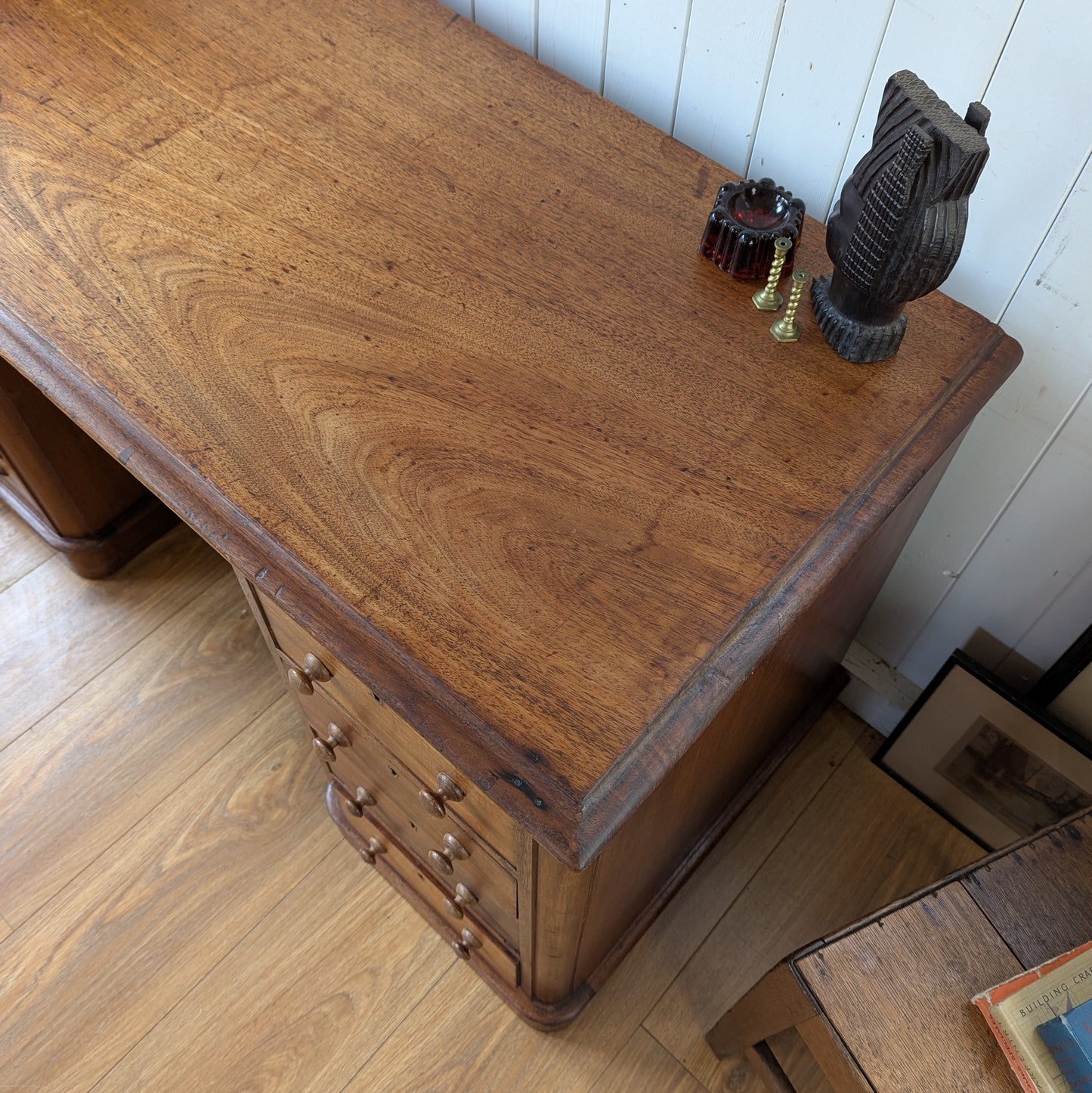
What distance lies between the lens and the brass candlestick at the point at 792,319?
775 millimetres

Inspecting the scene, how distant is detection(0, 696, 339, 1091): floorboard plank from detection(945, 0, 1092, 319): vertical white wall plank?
3.34ft

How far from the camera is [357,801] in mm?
1092

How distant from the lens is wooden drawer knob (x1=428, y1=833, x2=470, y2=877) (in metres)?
0.85

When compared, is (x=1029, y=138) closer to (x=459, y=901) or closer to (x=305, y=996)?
(x=459, y=901)

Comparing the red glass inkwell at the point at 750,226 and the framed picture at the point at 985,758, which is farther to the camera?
the framed picture at the point at 985,758

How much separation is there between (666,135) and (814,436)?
38 cm

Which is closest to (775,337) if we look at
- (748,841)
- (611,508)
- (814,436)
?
(814,436)

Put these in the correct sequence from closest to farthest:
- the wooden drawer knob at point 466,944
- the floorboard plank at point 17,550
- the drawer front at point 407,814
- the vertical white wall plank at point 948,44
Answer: the vertical white wall plank at point 948,44, the drawer front at point 407,814, the wooden drawer knob at point 466,944, the floorboard plank at point 17,550

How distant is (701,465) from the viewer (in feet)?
2.36

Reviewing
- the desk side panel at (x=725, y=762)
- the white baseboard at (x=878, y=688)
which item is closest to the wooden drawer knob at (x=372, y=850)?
the desk side panel at (x=725, y=762)

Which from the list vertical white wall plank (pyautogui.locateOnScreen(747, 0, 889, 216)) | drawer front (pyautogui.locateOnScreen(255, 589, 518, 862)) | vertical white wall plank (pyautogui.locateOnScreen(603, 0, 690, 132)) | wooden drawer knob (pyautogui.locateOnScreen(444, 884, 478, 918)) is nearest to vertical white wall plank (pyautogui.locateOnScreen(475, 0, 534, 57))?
vertical white wall plank (pyautogui.locateOnScreen(603, 0, 690, 132))

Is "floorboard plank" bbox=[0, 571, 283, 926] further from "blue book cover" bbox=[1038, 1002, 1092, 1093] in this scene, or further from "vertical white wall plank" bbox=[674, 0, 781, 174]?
"blue book cover" bbox=[1038, 1002, 1092, 1093]

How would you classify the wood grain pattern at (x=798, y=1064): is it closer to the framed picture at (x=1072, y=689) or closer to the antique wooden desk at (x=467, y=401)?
the antique wooden desk at (x=467, y=401)

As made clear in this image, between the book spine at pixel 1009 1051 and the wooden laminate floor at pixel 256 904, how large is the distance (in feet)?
1.58
